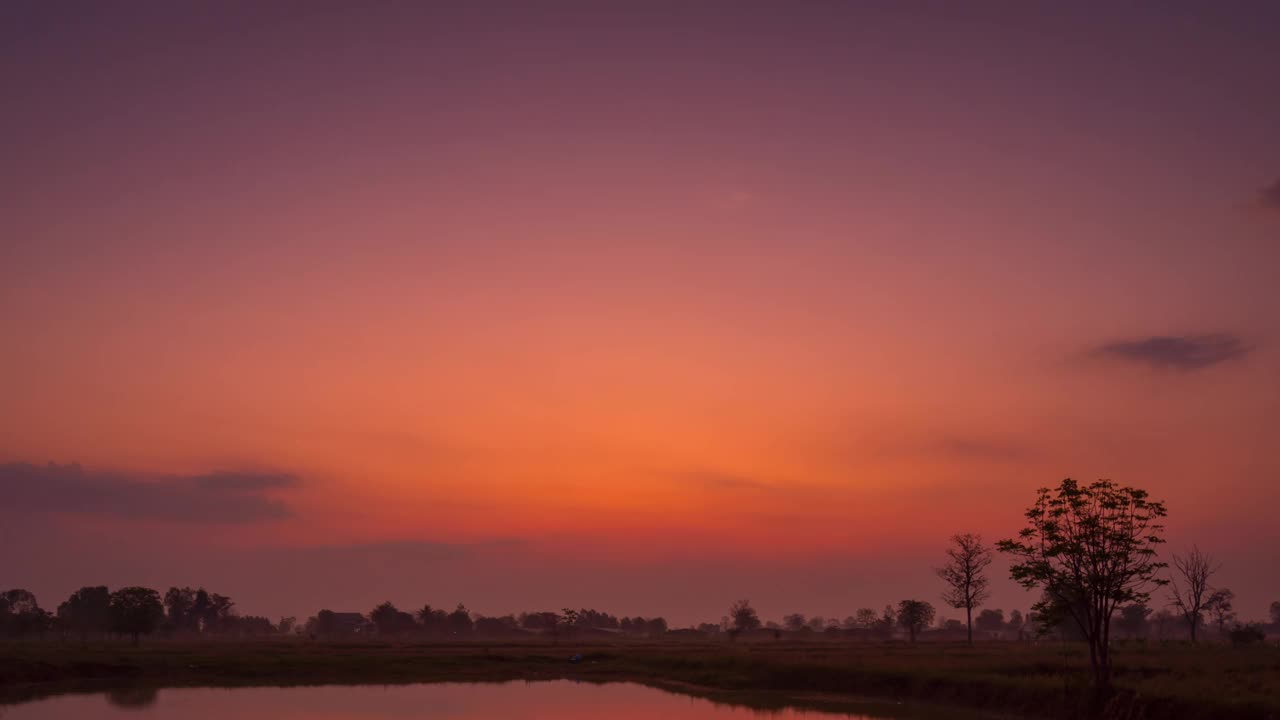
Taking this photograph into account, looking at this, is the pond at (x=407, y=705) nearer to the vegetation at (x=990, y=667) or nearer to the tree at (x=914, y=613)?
the vegetation at (x=990, y=667)

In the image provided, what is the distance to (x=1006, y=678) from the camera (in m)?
46.2

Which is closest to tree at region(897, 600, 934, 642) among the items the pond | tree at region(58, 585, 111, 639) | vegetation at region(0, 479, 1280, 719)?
vegetation at region(0, 479, 1280, 719)

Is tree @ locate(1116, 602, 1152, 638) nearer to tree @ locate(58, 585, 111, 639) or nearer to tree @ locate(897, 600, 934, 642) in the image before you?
tree @ locate(897, 600, 934, 642)

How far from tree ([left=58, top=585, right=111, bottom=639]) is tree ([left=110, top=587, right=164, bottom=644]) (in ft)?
195

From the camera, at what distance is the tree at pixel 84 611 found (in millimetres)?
187750

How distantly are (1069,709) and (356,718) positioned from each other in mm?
31686

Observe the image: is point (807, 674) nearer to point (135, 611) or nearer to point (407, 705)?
point (407, 705)

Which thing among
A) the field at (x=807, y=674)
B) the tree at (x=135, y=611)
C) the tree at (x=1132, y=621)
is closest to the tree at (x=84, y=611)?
the tree at (x=135, y=611)

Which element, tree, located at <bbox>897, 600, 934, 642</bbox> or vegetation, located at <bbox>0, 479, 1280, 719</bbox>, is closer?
vegetation, located at <bbox>0, 479, 1280, 719</bbox>

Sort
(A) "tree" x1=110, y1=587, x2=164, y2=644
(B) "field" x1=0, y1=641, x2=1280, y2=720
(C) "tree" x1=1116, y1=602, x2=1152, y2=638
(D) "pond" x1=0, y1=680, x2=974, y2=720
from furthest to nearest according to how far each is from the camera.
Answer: (C) "tree" x1=1116, y1=602, x2=1152, y2=638
(A) "tree" x1=110, y1=587, x2=164, y2=644
(D) "pond" x1=0, y1=680, x2=974, y2=720
(B) "field" x1=0, y1=641, x2=1280, y2=720

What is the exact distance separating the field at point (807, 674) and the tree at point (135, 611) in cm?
4698

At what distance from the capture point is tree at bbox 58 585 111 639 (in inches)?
7392

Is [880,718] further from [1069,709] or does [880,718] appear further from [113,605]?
[113,605]

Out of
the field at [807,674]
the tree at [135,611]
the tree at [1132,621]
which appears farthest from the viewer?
the tree at [1132,621]
